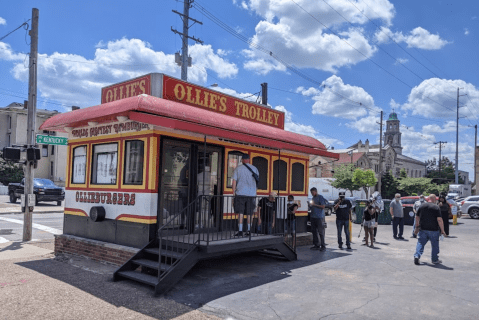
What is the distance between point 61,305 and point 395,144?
387 ft

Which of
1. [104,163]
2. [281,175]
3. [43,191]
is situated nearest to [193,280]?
[104,163]

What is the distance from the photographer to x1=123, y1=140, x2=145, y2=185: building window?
838 centimetres

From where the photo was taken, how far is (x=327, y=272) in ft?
27.1

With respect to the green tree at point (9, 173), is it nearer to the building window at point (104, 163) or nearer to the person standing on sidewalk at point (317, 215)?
the building window at point (104, 163)

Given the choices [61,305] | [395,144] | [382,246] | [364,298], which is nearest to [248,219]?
[364,298]

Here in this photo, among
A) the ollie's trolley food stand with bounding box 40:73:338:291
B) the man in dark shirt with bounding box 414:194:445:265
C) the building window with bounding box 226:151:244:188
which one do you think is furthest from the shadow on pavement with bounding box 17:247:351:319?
the man in dark shirt with bounding box 414:194:445:265

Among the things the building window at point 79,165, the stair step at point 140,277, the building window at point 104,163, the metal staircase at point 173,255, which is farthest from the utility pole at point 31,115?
the stair step at point 140,277

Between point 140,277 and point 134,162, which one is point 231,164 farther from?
point 140,277

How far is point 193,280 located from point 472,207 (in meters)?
26.0

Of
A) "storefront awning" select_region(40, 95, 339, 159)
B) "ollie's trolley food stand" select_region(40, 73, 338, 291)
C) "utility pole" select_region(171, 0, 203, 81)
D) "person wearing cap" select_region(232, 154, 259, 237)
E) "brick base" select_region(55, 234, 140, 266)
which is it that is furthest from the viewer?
"utility pole" select_region(171, 0, 203, 81)

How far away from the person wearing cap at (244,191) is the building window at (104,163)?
289 cm

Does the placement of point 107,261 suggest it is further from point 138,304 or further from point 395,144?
point 395,144

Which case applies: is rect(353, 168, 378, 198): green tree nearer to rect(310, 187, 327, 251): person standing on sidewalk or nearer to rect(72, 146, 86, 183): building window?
rect(310, 187, 327, 251): person standing on sidewalk

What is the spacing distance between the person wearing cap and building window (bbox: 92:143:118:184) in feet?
9.48
